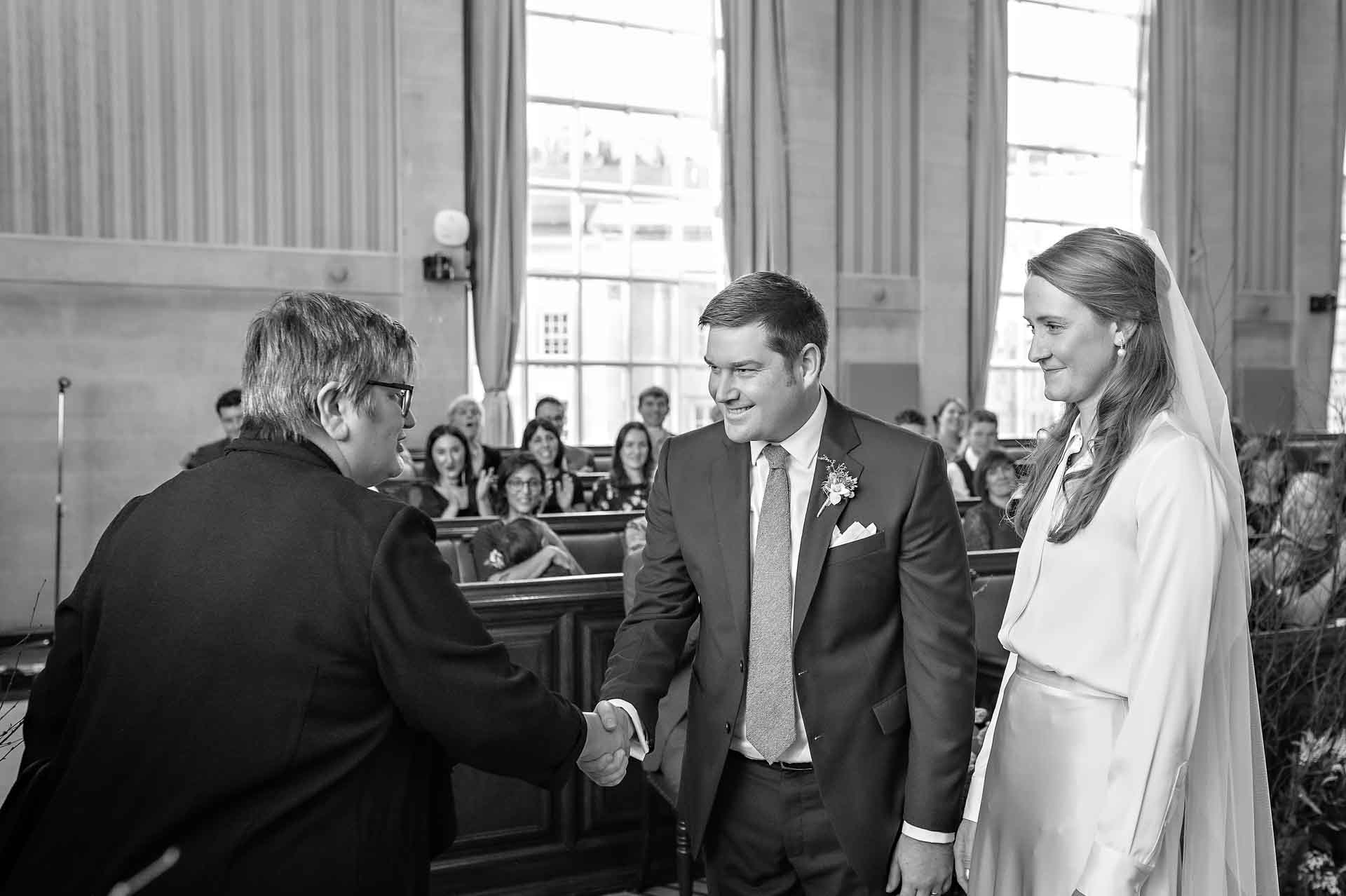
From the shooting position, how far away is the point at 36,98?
8898 millimetres

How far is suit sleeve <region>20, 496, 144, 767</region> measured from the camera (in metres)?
1.78

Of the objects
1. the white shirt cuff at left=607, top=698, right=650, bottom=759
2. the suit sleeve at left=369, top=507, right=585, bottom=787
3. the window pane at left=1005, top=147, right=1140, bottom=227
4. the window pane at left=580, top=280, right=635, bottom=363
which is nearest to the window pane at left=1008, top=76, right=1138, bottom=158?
the window pane at left=1005, top=147, right=1140, bottom=227

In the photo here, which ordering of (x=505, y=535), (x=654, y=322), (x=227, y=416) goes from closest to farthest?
1. (x=505, y=535)
2. (x=227, y=416)
3. (x=654, y=322)

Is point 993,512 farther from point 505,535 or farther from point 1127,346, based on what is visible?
point 1127,346

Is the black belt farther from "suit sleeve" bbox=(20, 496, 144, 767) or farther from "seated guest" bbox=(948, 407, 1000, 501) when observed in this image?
"seated guest" bbox=(948, 407, 1000, 501)

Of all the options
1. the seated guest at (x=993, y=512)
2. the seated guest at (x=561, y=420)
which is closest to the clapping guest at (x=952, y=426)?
the seated guest at (x=561, y=420)

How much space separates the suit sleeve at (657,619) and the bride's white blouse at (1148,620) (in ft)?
2.62

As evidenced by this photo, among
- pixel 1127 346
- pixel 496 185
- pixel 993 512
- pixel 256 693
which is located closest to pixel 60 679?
pixel 256 693

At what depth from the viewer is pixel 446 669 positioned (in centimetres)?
167

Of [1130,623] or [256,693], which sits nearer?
[256,693]

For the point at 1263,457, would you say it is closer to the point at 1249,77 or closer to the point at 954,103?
the point at 954,103

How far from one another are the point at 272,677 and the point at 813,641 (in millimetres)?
982

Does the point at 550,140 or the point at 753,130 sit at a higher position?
the point at 753,130

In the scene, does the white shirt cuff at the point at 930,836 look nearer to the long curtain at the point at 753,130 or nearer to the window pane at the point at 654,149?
the long curtain at the point at 753,130
